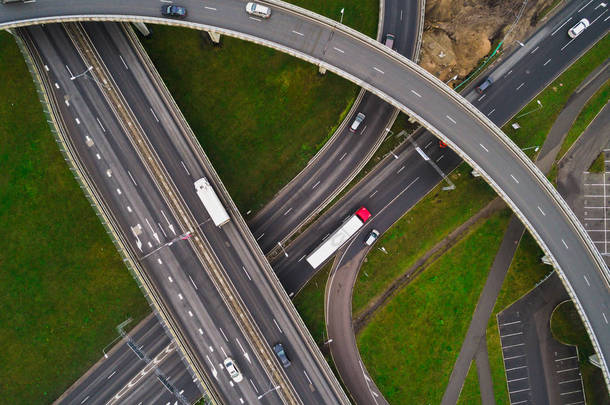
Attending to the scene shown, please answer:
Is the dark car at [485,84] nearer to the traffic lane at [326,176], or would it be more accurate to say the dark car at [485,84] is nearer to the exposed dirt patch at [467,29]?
the exposed dirt patch at [467,29]

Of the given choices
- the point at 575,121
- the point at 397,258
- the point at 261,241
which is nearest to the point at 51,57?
the point at 261,241

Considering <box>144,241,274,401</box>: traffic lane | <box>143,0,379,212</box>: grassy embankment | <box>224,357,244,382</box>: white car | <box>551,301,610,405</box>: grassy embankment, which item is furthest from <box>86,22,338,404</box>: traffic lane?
<box>551,301,610,405</box>: grassy embankment

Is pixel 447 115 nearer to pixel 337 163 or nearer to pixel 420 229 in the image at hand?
pixel 337 163

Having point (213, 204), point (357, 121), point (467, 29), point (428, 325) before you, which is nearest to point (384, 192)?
point (357, 121)

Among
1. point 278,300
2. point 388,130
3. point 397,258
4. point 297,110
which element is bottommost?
point 397,258

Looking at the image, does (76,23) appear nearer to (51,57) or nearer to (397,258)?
(51,57)


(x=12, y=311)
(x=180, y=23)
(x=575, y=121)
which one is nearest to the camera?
(x=180, y=23)
